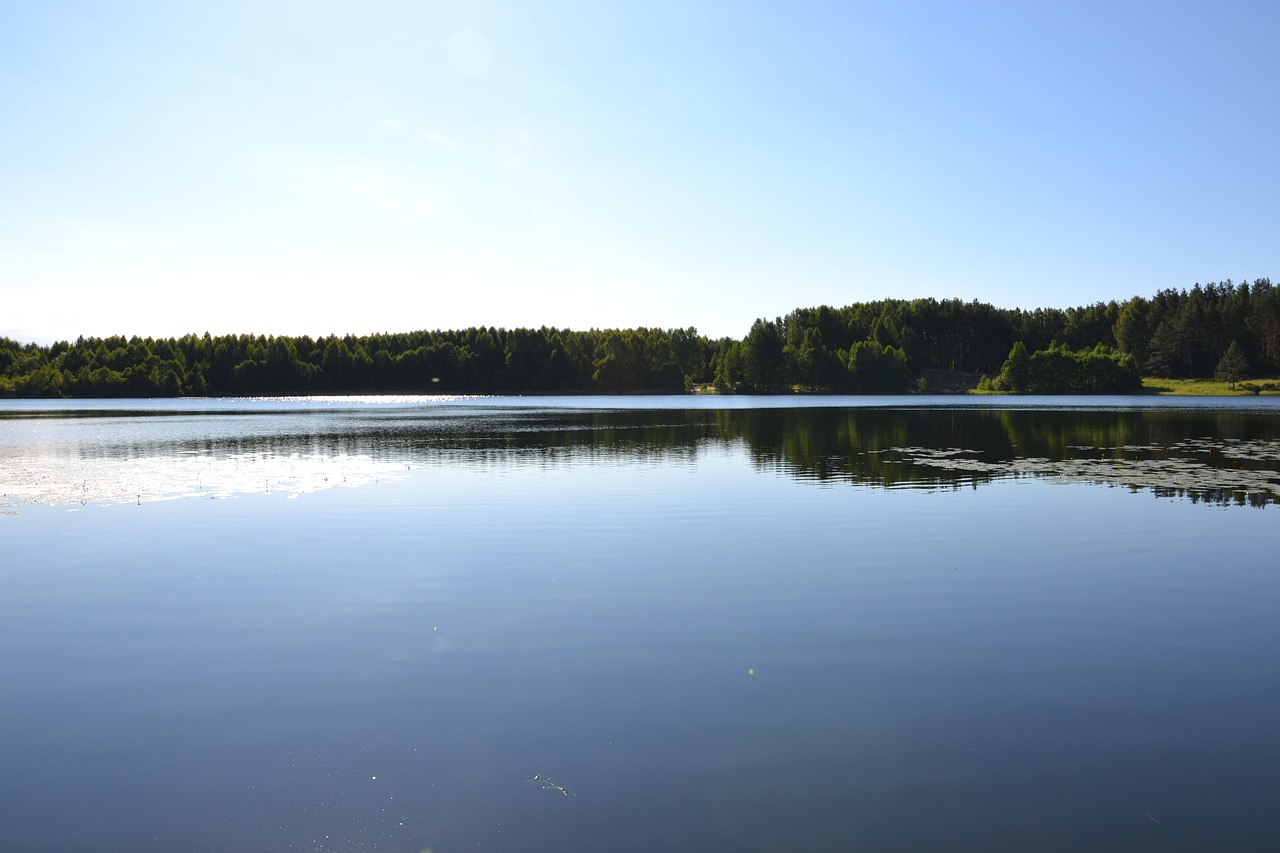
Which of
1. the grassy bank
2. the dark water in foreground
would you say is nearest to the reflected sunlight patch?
the dark water in foreground

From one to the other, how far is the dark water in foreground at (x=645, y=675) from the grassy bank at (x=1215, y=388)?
175140 mm

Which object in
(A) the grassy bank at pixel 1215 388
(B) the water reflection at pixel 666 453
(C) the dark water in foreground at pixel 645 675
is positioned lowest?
(C) the dark water in foreground at pixel 645 675

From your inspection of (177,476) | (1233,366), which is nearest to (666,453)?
(177,476)

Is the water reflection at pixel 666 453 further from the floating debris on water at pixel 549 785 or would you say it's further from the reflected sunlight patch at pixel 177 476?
the floating debris on water at pixel 549 785

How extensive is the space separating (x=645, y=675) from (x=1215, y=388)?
20920 centimetres

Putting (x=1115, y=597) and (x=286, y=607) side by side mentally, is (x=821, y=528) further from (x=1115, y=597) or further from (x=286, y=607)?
(x=286, y=607)

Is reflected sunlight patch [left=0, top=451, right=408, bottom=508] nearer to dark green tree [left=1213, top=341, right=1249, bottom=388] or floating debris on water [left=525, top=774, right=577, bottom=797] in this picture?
floating debris on water [left=525, top=774, right=577, bottom=797]

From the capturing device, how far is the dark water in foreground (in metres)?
8.26

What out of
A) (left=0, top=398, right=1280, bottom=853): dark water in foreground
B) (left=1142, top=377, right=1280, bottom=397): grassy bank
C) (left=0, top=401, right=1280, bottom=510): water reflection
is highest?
(left=1142, top=377, right=1280, bottom=397): grassy bank

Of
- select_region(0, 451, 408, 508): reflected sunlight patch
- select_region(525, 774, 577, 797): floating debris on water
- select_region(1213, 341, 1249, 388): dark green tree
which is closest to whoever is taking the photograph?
select_region(525, 774, 577, 797): floating debris on water

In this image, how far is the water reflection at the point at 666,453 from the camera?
3512 centimetres

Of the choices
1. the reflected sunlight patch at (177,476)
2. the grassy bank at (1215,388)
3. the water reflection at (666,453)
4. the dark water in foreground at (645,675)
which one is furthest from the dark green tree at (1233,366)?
the reflected sunlight patch at (177,476)

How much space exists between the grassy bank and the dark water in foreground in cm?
17514

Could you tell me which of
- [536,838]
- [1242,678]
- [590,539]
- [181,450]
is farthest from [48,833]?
[181,450]
